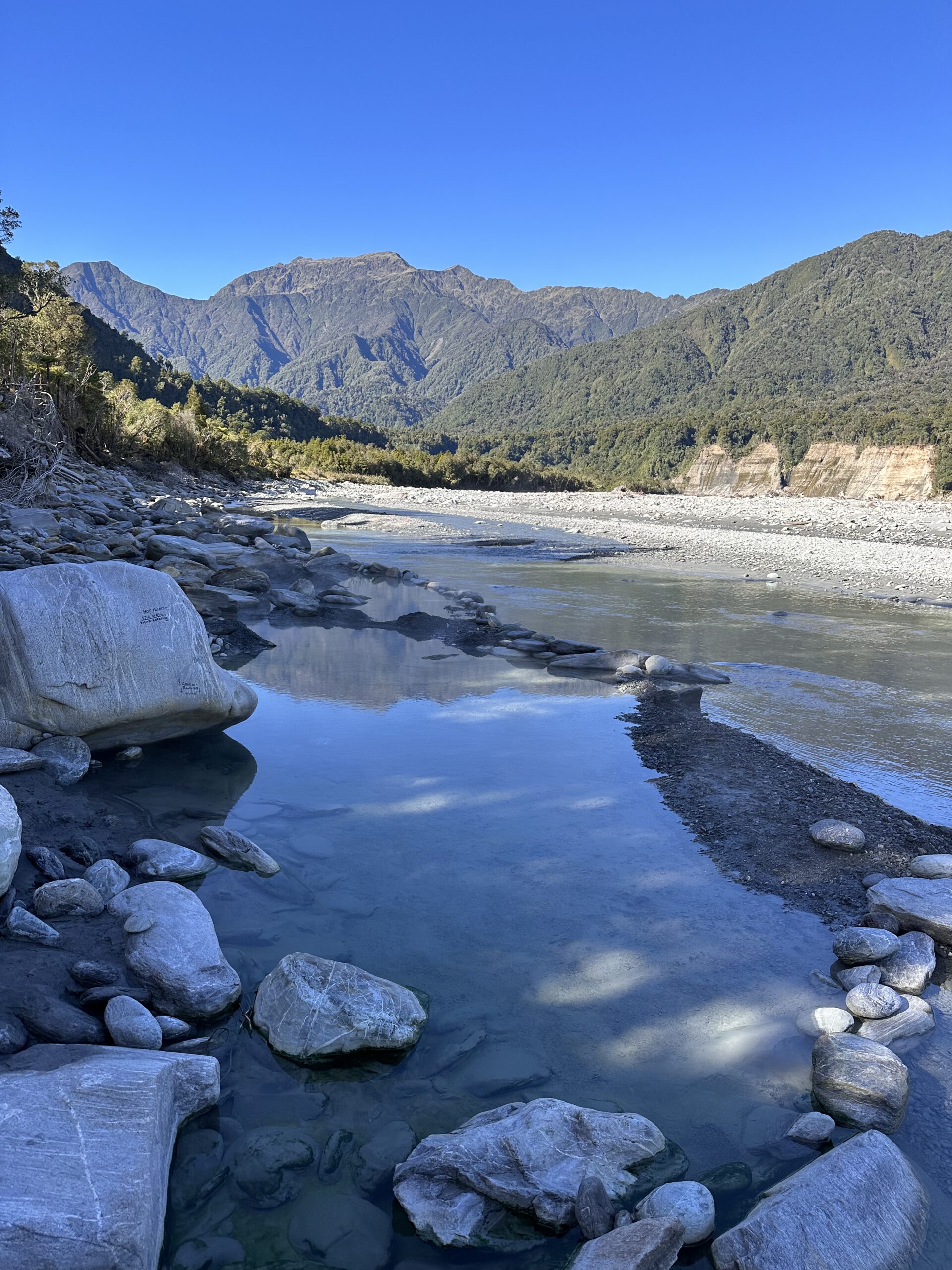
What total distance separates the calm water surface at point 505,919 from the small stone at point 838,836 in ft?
2.36

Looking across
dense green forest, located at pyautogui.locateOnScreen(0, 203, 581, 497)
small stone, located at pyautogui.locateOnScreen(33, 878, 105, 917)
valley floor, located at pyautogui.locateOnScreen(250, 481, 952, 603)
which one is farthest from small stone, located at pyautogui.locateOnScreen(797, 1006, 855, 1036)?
dense green forest, located at pyautogui.locateOnScreen(0, 203, 581, 497)

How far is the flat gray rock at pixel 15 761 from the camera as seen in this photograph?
4.55 meters

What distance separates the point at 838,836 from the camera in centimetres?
457

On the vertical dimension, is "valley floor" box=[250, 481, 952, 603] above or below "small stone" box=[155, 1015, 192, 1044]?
above

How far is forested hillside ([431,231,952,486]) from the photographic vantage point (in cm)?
8581

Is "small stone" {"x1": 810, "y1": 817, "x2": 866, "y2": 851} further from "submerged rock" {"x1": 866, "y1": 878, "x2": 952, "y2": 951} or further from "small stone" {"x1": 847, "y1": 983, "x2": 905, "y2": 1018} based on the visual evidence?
"small stone" {"x1": 847, "y1": 983, "x2": 905, "y2": 1018}

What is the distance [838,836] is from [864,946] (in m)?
1.15

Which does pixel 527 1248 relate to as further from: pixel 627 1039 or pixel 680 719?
pixel 680 719

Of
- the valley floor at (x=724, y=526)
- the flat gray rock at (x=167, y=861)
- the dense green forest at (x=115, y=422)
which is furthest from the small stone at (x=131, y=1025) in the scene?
the valley floor at (x=724, y=526)

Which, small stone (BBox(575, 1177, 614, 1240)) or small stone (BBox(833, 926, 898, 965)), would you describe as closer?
small stone (BBox(575, 1177, 614, 1240))

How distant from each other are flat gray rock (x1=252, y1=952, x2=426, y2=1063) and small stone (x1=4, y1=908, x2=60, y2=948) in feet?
2.94

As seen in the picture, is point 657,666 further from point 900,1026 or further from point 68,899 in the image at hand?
point 68,899

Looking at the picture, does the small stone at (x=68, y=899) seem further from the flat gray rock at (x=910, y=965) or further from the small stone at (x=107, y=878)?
the flat gray rock at (x=910, y=965)

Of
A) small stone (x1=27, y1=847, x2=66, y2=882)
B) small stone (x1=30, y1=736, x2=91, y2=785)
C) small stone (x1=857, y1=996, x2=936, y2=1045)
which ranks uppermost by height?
small stone (x1=30, y1=736, x2=91, y2=785)
